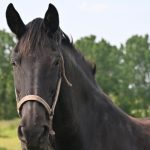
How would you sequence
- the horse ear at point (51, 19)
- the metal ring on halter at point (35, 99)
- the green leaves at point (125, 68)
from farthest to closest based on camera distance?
the green leaves at point (125, 68) → the horse ear at point (51, 19) → the metal ring on halter at point (35, 99)

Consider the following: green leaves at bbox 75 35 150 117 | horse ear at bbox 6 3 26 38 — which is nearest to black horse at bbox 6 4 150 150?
horse ear at bbox 6 3 26 38

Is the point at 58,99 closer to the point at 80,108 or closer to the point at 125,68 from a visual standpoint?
the point at 80,108

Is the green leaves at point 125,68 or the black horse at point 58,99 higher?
the green leaves at point 125,68

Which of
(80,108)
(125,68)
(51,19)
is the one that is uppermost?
(125,68)

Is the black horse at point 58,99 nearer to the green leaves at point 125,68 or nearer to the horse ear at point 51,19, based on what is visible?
the horse ear at point 51,19

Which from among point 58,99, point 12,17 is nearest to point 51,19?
point 12,17

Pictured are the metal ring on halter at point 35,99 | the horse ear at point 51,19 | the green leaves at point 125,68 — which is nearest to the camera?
the metal ring on halter at point 35,99

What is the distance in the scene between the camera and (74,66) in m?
4.50

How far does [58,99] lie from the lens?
4.21 metres

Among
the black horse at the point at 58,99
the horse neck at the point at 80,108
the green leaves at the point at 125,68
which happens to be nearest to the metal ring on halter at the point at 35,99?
the black horse at the point at 58,99

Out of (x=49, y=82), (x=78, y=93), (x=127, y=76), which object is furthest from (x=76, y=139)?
(x=127, y=76)

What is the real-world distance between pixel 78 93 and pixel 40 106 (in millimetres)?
694

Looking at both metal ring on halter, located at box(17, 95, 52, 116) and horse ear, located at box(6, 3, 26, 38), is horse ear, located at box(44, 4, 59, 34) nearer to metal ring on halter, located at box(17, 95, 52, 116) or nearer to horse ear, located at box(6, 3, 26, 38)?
horse ear, located at box(6, 3, 26, 38)

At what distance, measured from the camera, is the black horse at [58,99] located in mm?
3855
